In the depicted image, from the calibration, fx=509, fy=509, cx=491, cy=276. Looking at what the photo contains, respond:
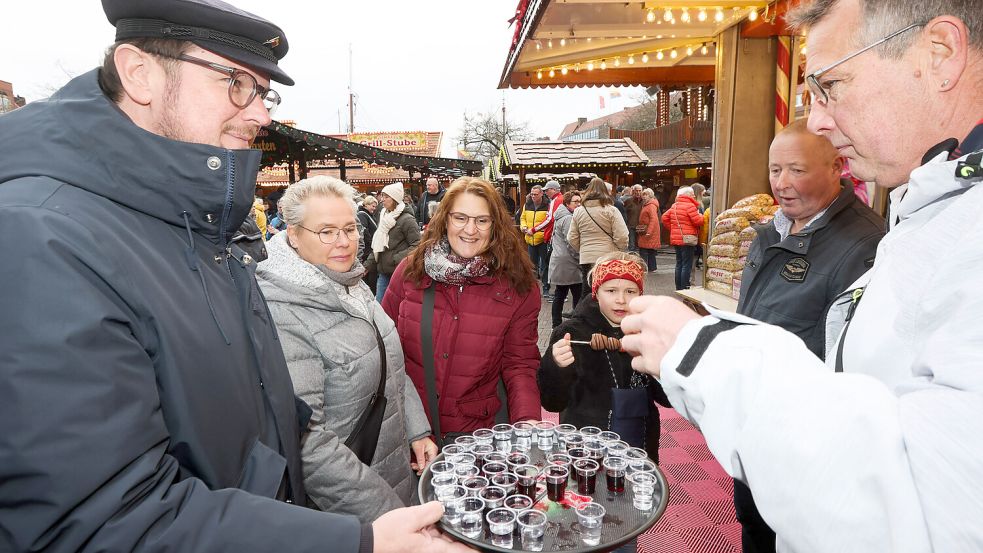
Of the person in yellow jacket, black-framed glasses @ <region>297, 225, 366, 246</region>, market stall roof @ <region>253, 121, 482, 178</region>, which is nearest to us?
black-framed glasses @ <region>297, 225, 366, 246</region>

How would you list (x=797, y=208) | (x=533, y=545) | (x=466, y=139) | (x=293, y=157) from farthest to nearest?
(x=466, y=139)
(x=293, y=157)
(x=797, y=208)
(x=533, y=545)

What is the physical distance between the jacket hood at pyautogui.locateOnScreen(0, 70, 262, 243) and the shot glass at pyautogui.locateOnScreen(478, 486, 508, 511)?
117cm

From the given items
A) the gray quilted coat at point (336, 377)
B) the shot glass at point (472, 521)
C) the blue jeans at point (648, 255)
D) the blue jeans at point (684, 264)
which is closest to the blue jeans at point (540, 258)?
the blue jeans at point (648, 255)

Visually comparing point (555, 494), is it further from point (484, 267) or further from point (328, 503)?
point (484, 267)

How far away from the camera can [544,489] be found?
1.89 meters

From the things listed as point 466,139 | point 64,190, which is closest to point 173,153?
point 64,190

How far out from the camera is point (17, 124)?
101 centimetres

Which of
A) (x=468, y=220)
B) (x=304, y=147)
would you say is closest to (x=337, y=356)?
(x=468, y=220)

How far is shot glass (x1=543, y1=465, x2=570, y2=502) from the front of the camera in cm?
181

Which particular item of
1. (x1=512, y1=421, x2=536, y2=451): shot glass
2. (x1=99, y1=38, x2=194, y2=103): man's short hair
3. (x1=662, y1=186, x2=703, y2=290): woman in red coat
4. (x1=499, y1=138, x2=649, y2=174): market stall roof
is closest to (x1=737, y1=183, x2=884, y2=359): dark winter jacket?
(x1=512, y1=421, x2=536, y2=451): shot glass

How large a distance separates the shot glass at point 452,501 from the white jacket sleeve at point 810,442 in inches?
42.2

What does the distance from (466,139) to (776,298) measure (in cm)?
4550

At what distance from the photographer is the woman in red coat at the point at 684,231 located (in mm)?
9781

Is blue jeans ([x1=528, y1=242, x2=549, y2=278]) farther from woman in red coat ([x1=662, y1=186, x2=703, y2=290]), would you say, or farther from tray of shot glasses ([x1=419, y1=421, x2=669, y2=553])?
tray of shot glasses ([x1=419, y1=421, x2=669, y2=553])
